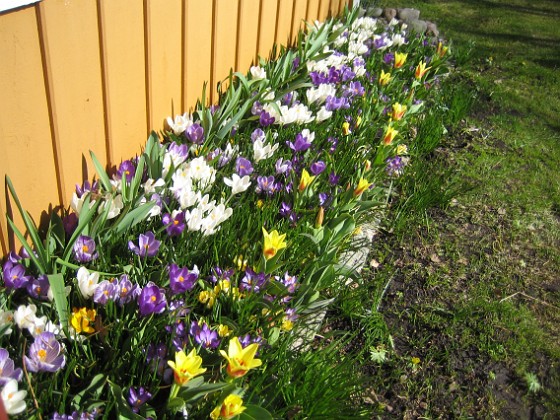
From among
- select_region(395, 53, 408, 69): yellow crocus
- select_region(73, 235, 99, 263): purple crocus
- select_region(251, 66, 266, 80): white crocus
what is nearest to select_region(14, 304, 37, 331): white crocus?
select_region(73, 235, 99, 263): purple crocus

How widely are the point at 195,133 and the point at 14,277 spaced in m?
1.05

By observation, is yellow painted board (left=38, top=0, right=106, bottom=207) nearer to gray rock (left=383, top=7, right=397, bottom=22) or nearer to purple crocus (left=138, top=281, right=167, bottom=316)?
purple crocus (left=138, top=281, right=167, bottom=316)

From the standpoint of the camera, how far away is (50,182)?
1.90 metres

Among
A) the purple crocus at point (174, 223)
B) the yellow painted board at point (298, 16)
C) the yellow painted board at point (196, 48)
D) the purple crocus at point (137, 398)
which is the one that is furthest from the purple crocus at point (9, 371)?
the yellow painted board at point (298, 16)

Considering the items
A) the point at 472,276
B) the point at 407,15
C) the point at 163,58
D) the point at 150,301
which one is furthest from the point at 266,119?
the point at 407,15

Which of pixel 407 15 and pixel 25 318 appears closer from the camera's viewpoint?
pixel 25 318

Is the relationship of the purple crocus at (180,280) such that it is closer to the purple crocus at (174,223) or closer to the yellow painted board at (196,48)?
the purple crocus at (174,223)

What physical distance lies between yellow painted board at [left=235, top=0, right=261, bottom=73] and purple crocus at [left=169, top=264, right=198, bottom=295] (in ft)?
5.66

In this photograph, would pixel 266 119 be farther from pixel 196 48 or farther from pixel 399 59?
pixel 399 59

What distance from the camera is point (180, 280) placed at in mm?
1684

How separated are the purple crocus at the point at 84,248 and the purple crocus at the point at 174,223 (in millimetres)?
263

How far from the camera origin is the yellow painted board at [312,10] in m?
4.04

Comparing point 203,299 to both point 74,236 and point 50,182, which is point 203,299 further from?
point 50,182

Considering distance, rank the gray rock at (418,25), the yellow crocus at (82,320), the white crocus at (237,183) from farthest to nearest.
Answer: the gray rock at (418,25)
the white crocus at (237,183)
the yellow crocus at (82,320)
